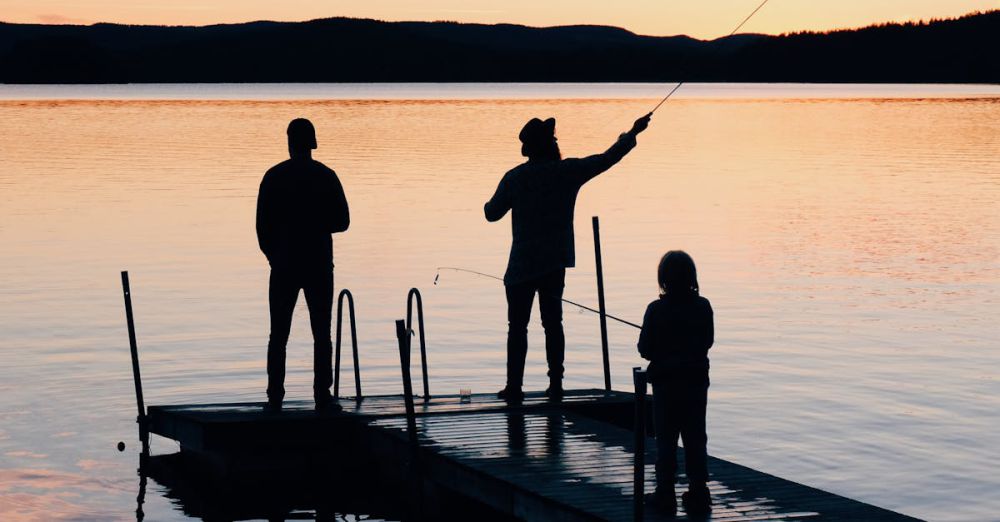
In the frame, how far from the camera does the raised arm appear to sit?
33.3 ft

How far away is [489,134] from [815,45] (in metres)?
120

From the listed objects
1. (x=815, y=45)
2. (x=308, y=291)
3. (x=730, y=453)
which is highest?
(x=815, y=45)

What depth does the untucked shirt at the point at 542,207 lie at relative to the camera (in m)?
10.4

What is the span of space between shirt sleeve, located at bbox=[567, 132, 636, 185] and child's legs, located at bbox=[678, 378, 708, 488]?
2.54m

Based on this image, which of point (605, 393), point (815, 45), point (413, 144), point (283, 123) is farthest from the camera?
point (815, 45)

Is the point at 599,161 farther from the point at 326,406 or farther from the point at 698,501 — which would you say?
the point at 698,501

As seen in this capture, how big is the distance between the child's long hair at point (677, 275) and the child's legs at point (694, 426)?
487mm

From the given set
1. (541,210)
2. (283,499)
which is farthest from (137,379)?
(541,210)

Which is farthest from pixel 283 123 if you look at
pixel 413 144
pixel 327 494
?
pixel 327 494

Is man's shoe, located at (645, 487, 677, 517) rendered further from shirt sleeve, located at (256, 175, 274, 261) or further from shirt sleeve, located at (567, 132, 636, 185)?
shirt sleeve, located at (256, 175, 274, 261)

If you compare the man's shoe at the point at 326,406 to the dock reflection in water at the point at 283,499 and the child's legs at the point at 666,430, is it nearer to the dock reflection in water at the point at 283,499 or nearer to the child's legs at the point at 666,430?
the dock reflection in water at the point at 283,499

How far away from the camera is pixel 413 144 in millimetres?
61750

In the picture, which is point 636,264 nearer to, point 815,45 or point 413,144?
point 413,144

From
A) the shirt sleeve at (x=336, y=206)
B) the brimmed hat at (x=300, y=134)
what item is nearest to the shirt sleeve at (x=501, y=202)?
the shirt sleeve at (x=336, y=206)
